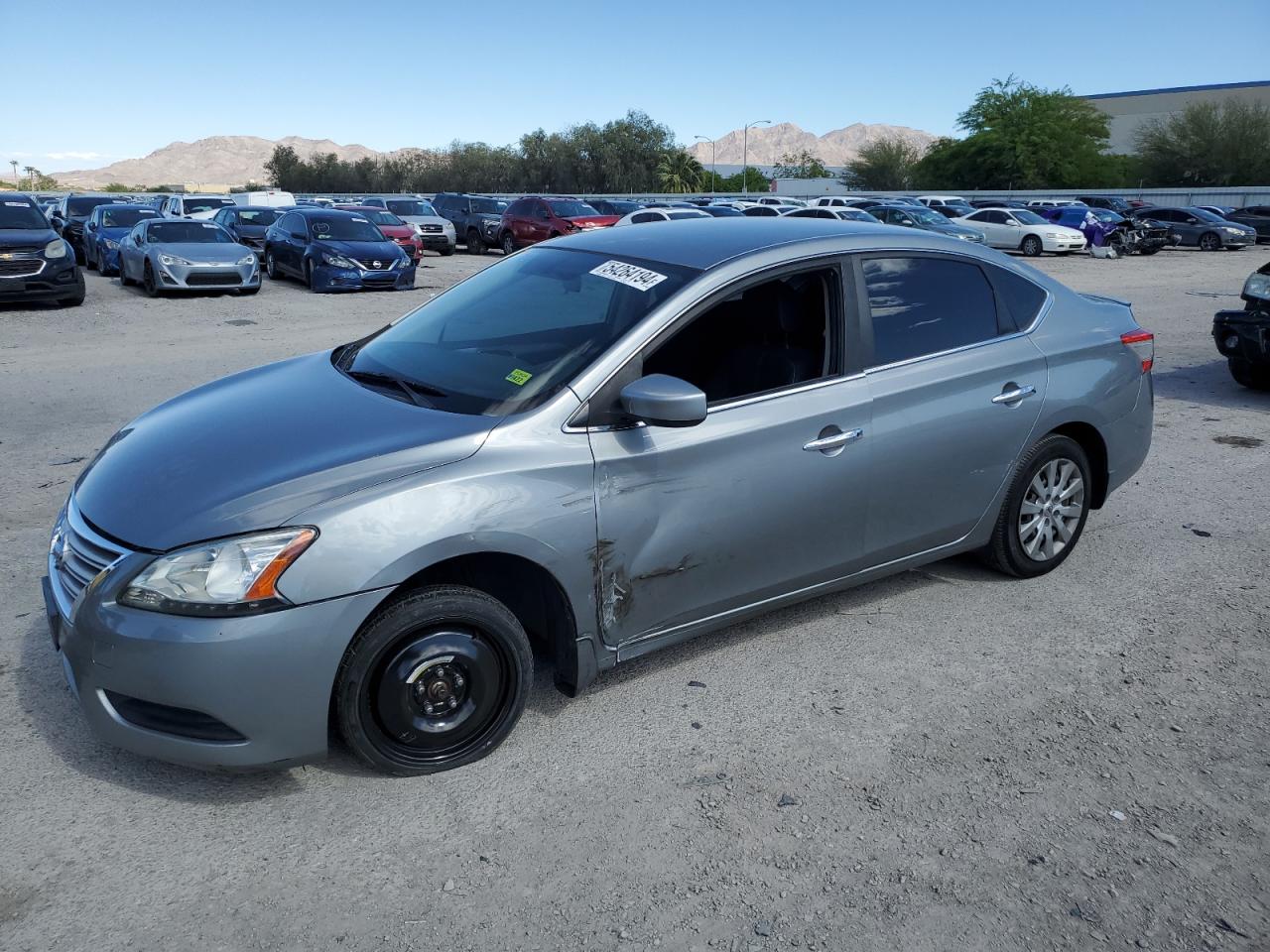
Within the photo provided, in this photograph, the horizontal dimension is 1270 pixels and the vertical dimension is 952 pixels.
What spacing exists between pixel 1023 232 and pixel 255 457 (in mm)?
31495

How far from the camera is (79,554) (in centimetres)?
329

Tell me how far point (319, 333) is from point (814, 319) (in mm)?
10715

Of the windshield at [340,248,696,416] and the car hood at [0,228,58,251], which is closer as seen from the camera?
the windshield at [340,248,696,416]

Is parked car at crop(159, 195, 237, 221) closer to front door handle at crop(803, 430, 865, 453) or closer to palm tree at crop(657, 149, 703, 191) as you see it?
front door handle at crop(803, 430, 865, 453)

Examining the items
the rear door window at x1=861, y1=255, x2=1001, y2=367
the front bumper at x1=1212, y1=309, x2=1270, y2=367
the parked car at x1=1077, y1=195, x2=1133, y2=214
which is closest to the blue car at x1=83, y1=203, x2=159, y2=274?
the front bumper at x1=1212, y1=309, x2=1270, y2=367

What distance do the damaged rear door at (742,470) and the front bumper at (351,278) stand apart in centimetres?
1583

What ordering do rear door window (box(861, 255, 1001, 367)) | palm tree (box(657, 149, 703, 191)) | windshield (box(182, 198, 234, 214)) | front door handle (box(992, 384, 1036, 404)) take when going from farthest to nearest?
1. palm tree (box(657, 149, 703, 191))
2. windshield (box(182, 198, 234, 214))
3. front door handle (box(992, 384, 1036, 404))
4. rear door window (box(861, 255, 1001, 367))

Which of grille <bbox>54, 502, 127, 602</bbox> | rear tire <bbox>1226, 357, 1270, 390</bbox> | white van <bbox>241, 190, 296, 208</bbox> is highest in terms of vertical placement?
white van <bbox>241, 190, 296, 208</bbox>

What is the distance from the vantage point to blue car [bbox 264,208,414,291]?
61.6 feet

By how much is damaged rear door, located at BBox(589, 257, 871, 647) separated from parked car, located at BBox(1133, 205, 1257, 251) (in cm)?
3498

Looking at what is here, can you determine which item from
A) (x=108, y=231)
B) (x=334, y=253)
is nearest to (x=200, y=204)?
(x=108, y=231)

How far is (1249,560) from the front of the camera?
537 cm

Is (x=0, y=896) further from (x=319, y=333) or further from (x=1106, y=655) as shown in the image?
(x=319, y=333)

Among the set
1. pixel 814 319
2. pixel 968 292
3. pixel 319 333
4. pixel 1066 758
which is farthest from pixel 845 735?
pixel 319 333
